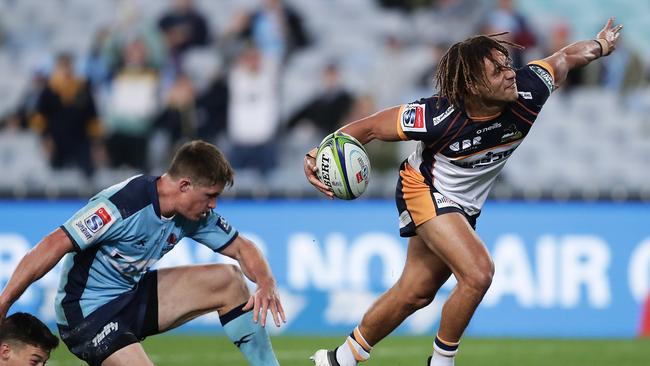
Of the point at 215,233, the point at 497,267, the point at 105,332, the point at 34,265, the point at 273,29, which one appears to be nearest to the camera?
the point at 34,265

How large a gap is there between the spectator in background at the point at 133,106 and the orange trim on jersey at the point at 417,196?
25.5 feet

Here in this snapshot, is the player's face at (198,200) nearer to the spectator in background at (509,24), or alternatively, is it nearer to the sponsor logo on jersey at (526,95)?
the sponsor logo on jersey at (526,95)

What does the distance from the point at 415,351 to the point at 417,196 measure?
3.05 metres

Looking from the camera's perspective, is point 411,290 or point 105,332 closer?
point 105,332

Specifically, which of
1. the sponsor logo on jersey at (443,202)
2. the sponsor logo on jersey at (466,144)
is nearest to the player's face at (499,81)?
the sponsor logo on jersey at (466,144)

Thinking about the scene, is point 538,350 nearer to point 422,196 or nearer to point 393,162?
point 422,196

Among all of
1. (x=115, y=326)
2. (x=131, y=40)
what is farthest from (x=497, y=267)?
(x=115, y=326)

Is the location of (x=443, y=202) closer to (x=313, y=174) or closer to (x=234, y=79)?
(x=313, y=174)

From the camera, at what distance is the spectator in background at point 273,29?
568 inches

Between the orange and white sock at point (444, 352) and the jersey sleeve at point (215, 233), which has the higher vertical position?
the jersey sleeve at point (215, 233)

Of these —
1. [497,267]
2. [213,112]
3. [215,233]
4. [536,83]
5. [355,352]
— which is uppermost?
[536,83]

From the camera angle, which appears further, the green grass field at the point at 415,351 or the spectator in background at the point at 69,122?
the spectator in background at the point at 69,122

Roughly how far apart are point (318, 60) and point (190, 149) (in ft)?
30.9

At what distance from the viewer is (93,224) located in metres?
5.61
